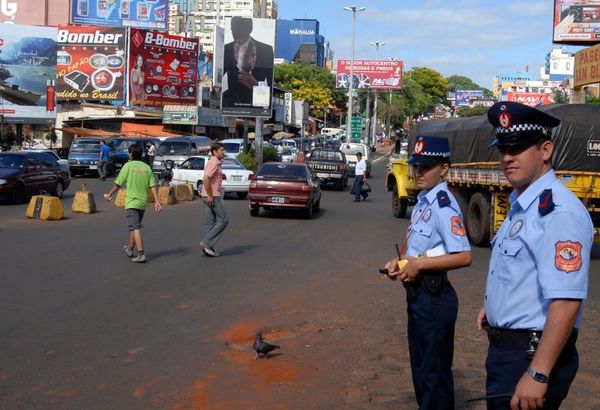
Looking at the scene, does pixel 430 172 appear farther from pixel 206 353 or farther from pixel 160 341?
pixel 160 341

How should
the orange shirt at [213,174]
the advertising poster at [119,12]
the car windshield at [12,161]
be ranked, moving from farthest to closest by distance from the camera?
the advertising poster at [119,12] < the car windshield at [12,161] < the orange shirt at [213,174]

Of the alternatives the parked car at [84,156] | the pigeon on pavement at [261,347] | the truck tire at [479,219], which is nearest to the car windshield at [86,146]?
the parked car at [84,156]

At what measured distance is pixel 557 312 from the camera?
2936 millimetres

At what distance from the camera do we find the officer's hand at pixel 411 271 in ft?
13.9

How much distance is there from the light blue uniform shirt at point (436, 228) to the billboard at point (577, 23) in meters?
41.9

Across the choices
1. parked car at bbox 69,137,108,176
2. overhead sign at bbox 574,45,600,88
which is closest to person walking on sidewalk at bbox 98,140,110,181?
parked car at bbox 69,137,108,176

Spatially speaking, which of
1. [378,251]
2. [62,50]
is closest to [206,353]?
[378,251]

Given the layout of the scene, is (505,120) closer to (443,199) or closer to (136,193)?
(443,199)

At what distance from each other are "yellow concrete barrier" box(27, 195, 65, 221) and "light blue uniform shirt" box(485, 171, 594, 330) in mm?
15829

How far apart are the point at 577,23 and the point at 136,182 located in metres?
37.6

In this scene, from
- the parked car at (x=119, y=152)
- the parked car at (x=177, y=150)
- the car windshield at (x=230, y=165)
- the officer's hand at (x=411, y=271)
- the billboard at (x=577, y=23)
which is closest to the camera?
the officer's hand at (x=411, y=271)

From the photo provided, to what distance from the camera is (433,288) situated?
4.30 m

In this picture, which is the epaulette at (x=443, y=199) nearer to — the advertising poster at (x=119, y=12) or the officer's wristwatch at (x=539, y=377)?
the officer's wristwatch at (x=539, y=377)

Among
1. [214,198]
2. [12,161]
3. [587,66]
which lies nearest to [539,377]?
[214,198]
